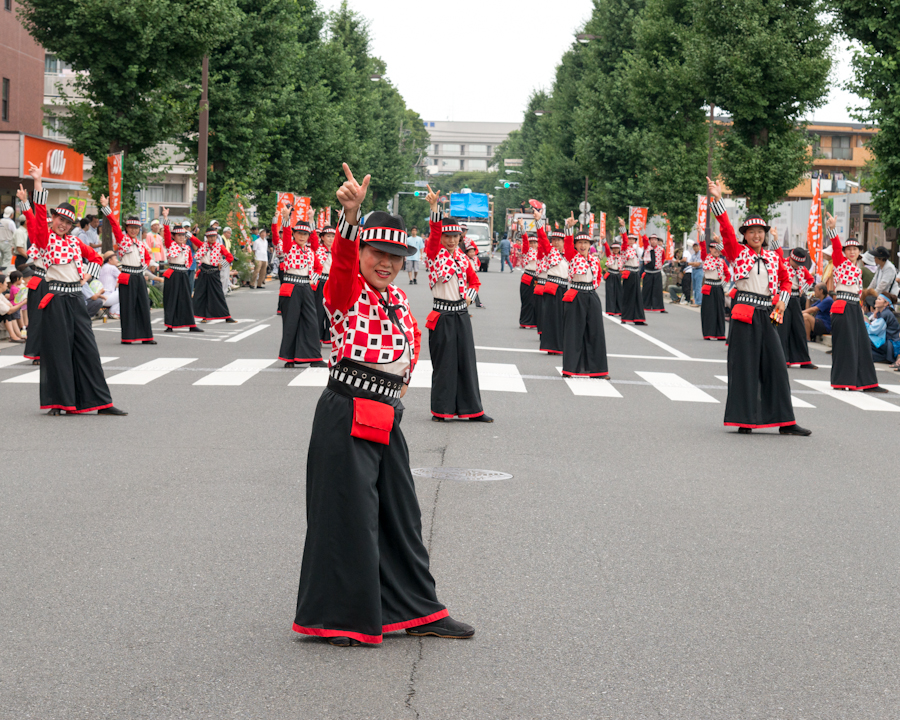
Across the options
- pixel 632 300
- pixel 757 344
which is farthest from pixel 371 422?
pixel 632 300

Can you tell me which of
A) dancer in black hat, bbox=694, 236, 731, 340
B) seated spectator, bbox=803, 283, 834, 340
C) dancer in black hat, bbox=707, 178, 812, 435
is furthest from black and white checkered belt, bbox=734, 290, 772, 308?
dancer in black hat, bbox=694, 236, 731, 340

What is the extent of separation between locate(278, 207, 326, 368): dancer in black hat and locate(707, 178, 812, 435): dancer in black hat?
278 inches

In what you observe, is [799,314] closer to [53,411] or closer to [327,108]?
[53,411]

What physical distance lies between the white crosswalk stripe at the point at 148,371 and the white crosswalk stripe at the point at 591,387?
17.3ft

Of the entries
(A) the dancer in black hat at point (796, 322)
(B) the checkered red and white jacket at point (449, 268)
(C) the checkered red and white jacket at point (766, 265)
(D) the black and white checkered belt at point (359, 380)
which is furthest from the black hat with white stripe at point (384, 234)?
(A) the dancer in black hat at point (796, 322)

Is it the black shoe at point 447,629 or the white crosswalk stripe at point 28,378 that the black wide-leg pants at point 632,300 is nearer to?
the white crosswalk stripe at point 28,378

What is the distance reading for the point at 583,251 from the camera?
16.6 metres

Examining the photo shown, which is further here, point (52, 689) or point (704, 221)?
point (704, 221)

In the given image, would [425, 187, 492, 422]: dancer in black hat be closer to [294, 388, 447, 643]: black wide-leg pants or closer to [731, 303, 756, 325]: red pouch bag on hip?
[731, 303, 756, 325]: red pouch bag on hip

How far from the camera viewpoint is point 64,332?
12016mm

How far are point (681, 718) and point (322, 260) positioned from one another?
49.4 ft

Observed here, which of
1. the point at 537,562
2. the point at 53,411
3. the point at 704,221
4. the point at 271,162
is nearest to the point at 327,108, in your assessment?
the point at 271,162

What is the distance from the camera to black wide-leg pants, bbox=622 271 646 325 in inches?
1088

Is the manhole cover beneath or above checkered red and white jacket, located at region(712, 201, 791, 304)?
beneath
